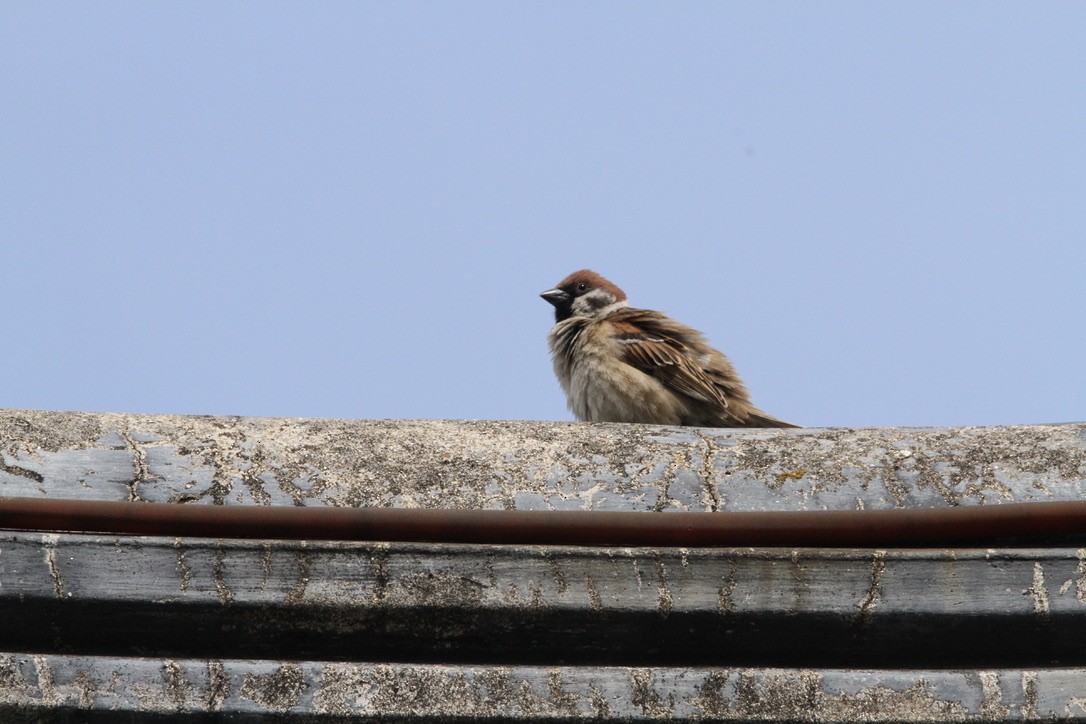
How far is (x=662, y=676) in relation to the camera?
8.31 ft

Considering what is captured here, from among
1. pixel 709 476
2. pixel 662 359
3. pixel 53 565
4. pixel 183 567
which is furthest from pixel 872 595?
pixel 662 359

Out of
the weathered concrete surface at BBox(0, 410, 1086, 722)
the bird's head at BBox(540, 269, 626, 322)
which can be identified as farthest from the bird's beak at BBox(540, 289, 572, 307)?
the weathered concrete surface at BBox(0, 410, 1086, 722)

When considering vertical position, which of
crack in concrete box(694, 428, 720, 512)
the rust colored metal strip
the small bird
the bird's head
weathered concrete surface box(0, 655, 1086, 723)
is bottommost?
weathered concrete surface box(0, 655, 1086, 723)

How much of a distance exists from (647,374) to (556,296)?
1.67 m

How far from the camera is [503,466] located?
2.96 metres

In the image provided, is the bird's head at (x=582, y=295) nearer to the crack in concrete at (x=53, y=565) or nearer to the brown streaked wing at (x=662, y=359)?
the brown streaked wing at (x=662, y=359)

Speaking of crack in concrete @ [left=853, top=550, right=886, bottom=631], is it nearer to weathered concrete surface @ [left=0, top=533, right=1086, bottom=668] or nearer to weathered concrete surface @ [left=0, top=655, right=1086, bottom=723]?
weathered concrete surface @ [left=0, top=533, right=1086, bottom=668]

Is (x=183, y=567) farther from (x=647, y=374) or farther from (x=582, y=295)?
(x=582, y=295)

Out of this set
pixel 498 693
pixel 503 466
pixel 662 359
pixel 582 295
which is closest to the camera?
pixel 498 693

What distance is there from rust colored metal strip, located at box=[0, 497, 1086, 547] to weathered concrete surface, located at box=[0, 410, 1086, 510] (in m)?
0.28

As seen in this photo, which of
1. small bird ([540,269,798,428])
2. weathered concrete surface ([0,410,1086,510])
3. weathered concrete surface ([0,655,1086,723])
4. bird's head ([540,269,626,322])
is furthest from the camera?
bird's head ([540,269,626,322])

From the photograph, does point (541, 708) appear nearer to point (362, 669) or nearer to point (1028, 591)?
point (362, 669)

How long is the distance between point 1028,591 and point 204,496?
1.50 meters

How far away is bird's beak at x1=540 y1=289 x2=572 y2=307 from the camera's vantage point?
778 cm
